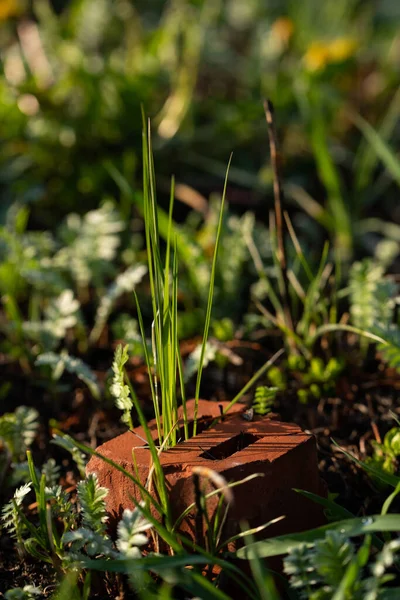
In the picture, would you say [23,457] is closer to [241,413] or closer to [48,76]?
[241,413]

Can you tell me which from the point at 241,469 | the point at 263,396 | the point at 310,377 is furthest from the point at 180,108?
the point at 241,469

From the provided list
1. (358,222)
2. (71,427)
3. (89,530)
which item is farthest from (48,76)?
(89,530)

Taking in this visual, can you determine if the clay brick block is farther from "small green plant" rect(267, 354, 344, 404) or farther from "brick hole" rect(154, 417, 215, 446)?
"small green plant" rect(267, 354, 344, 404)

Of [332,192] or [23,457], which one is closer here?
[23,457]

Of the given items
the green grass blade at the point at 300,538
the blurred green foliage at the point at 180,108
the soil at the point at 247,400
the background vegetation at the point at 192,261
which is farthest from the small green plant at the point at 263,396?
the blurred green foliage at the point at 180,108

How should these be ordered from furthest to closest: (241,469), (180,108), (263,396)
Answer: (180,108)
(263,396)
(241,469)

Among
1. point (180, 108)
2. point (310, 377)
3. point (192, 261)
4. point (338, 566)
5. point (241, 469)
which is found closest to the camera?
point (338, 566)

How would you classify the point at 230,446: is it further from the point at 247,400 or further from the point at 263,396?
the point at 247,400
